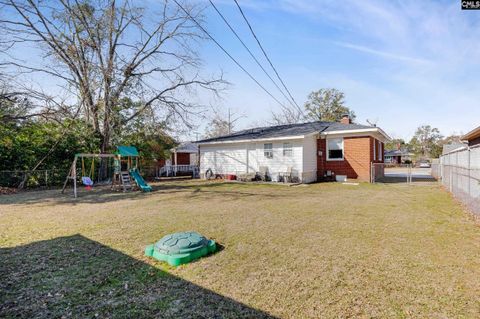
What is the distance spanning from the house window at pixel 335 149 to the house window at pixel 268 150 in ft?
11.2

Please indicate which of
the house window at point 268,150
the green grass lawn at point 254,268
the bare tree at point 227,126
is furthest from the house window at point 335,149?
the bare tree at point 227,126

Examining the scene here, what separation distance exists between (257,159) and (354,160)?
5523 mm

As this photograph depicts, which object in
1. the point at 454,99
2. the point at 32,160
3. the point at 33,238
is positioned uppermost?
the point at 454,99

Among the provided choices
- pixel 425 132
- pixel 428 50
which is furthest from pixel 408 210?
pixel 425 132

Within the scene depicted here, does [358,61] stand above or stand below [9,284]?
→ above

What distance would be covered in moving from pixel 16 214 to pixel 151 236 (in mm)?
5094

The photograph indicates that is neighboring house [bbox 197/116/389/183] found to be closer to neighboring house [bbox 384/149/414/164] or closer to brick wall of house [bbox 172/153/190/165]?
brick wall of house [bbox 172/153/190/165]

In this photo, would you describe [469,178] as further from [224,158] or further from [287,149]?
[224,158]

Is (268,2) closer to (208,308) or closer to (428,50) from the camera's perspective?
(428,50)

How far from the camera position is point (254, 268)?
3.38 metres

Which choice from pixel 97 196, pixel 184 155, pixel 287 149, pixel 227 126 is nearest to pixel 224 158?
pixel 287 149

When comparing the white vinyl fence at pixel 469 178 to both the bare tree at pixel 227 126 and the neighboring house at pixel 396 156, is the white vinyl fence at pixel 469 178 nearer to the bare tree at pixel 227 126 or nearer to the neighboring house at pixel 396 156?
the bare tree at pixel 227 126

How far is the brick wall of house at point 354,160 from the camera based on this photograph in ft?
46.5

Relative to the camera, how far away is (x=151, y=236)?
484cm
